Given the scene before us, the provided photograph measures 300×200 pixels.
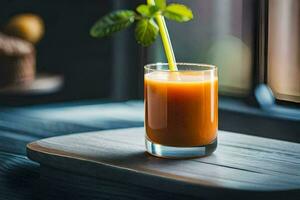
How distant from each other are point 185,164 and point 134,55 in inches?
38.0

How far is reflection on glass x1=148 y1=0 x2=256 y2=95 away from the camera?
1.64 metres

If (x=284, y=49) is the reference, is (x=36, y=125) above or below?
below

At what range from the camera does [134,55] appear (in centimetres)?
196

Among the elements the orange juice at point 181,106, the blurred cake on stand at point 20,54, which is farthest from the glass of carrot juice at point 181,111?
the blurred cake on stand at point 20,54

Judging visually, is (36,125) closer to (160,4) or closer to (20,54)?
(20,54)

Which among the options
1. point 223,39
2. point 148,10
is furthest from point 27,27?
point 148,10

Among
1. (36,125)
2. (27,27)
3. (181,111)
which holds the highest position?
(27,27)

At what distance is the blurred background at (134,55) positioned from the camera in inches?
62.7

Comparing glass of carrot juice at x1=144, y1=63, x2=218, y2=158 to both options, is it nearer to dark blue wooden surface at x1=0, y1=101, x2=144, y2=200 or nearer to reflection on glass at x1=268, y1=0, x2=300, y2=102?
dark blue wooden surface at x1=0, y1=101, x2=144, y2=200

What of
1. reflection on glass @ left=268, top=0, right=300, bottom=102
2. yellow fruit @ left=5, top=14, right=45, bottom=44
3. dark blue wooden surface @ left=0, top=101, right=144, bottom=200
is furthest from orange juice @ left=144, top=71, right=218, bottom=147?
yellow fruit @ left=5, top=14, right=45, bottom=44

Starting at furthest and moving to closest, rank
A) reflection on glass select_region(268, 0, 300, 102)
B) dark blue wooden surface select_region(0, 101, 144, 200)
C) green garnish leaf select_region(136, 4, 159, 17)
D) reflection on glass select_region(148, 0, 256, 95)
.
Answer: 1. reflection on glass select_region(148, 0, 256, 95)
2. reflection on glass select_region(268, 0, 300, 102)
3. dark blue wooden surface select_region(0, 101, 144, 200)
4. green garnish leaf select_region(136, 4, 159, 17)

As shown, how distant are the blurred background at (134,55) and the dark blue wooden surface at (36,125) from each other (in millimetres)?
63

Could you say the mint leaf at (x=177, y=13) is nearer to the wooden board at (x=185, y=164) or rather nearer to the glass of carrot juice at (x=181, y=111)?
the glass of carrot juice at (x=181, y=111)

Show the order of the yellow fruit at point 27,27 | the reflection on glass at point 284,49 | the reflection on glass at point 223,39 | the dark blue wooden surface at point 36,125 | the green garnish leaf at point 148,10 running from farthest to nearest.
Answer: the yellow fruit at point 27,27 < the reflection on glass at point 223,39 < the reflection on glass at point 284,49 < the dark blue wooden surface at point 36,125 < the green garnish leaf at point 148,10
